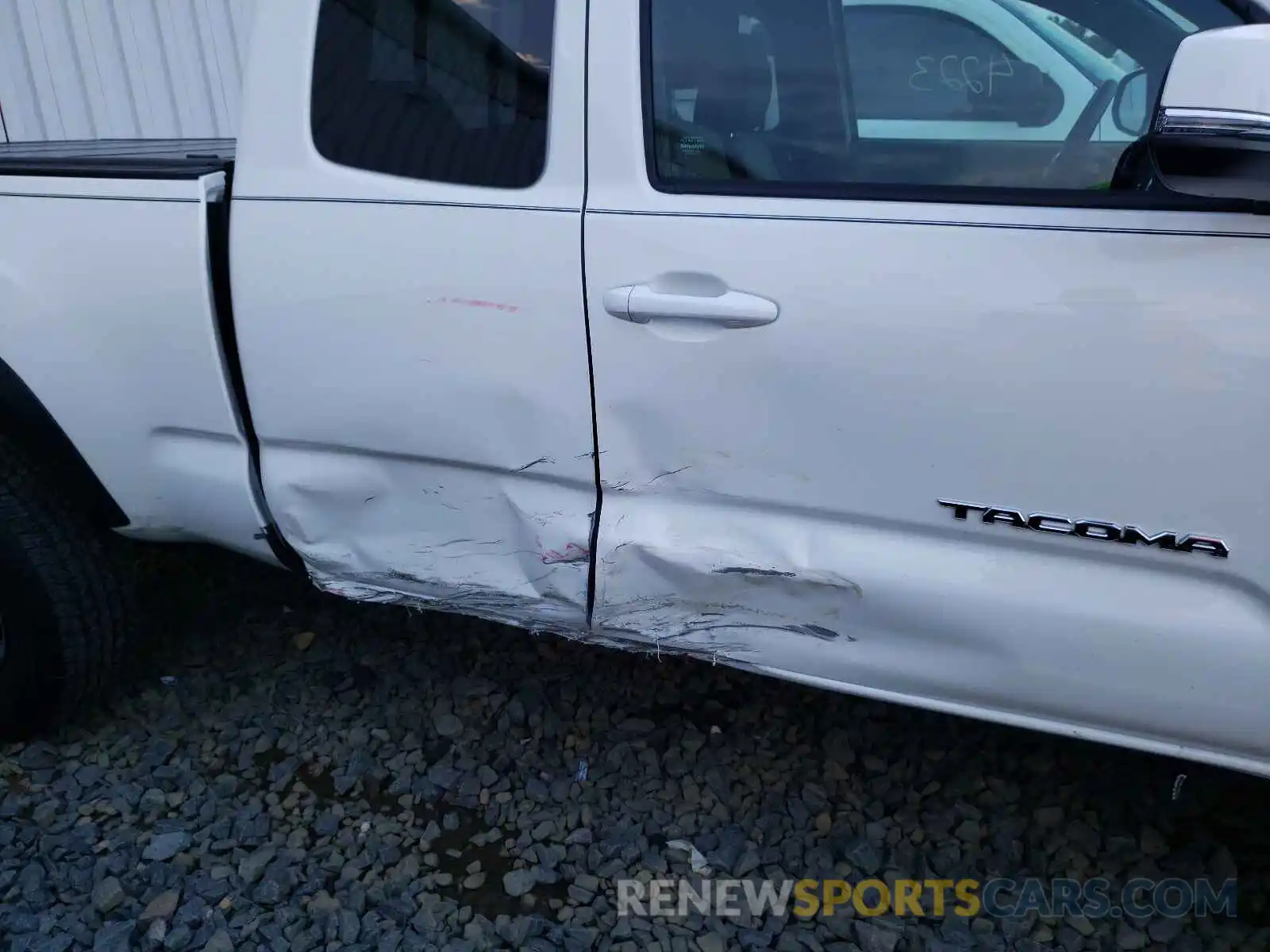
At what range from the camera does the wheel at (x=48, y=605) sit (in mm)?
2266

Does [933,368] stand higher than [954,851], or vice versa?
[933,368]

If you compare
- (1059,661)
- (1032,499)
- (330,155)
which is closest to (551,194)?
(330,155)

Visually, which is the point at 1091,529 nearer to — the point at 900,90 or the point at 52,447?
the point at 900,90

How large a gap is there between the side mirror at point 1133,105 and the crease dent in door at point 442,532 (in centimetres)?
108

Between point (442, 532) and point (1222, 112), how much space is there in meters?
1.50

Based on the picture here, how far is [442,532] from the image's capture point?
2.11m

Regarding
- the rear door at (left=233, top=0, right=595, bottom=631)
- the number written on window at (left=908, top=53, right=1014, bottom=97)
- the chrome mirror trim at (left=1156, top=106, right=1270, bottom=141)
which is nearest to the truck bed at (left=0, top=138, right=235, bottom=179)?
the rear door at (left=233, top=0, right=595, bottom=631)

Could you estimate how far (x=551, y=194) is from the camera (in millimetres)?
1833

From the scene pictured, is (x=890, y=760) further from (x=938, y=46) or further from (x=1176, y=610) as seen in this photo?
(x=938, y=46)

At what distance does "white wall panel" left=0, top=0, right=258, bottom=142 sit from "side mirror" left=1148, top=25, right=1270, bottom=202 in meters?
5.22

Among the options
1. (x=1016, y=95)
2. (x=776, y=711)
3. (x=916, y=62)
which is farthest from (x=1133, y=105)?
(x=776, y=711)

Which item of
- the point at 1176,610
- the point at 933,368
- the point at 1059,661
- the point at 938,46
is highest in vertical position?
the point at 938,46

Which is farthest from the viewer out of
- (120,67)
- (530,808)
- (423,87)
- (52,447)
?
(120,67)

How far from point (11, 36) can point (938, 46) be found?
5.48 m
